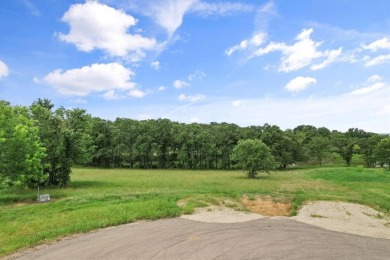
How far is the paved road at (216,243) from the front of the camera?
12.1 metres

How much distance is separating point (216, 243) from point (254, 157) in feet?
114

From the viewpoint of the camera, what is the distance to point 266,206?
68.1ft

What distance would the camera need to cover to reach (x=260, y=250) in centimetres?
1244

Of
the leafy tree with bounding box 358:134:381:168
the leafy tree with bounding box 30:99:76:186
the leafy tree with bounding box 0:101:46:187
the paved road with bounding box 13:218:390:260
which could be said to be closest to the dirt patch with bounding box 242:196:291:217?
the paved road with bounding box 13:218:390:260

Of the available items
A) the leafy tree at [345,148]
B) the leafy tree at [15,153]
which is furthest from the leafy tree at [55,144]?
the leafy tree at [345,148]

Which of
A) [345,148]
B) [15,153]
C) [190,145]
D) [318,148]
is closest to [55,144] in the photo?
[15,153]

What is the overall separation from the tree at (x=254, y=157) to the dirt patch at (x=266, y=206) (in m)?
24.9

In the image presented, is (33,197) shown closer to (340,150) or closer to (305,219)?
(305,219)

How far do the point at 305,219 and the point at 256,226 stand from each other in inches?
132

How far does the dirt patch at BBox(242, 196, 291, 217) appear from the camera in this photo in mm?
19172

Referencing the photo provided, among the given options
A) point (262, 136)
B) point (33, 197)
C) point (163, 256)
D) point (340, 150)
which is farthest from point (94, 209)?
point (340, 150)

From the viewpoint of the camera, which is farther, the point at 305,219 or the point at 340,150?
the point at 340,150

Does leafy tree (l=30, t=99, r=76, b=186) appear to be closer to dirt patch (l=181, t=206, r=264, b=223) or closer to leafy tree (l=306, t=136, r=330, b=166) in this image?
dirt patch (l=181, t=206, r=264, b=223)

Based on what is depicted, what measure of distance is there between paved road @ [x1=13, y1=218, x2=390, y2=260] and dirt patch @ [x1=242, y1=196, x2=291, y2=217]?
2928mm
